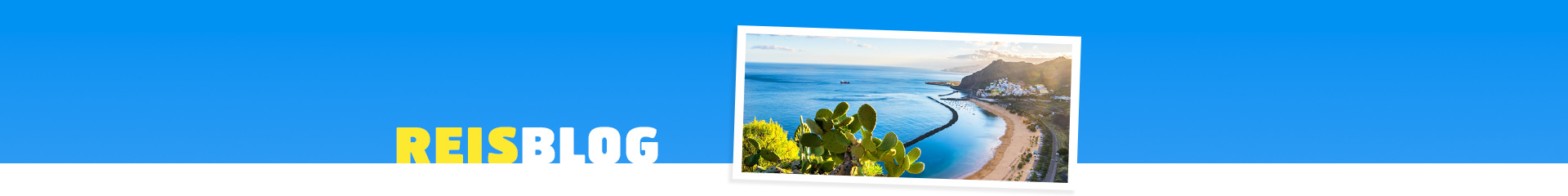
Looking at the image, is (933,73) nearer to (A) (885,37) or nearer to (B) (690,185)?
(A) (885,37)

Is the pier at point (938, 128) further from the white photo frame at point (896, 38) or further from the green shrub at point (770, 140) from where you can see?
the green shrub at point (770, 140)

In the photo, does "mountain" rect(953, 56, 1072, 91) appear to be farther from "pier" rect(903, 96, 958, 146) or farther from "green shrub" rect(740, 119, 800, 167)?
"green shrub" rect(740, 119, 800, 167)

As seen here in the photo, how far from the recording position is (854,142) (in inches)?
92.2

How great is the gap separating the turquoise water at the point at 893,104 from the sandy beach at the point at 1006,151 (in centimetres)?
2

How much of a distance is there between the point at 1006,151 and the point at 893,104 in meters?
0.34

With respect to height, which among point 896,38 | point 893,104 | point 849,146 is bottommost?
point 849,146

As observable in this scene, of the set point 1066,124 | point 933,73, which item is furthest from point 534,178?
point 1066,124

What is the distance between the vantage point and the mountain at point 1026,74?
2410 mm

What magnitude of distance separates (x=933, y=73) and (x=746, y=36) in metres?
0.52

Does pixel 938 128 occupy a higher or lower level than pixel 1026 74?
lower

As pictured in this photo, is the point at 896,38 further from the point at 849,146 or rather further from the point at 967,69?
the point at 849,146

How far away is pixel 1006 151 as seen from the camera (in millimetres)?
2443

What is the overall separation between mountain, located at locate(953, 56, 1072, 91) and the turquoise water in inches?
1.9

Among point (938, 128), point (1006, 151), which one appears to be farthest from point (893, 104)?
point (1006, 151)
